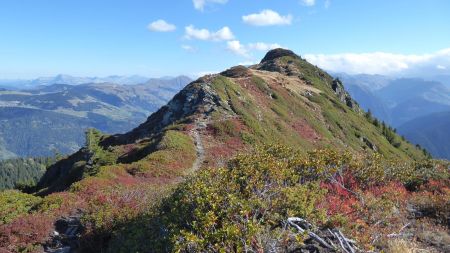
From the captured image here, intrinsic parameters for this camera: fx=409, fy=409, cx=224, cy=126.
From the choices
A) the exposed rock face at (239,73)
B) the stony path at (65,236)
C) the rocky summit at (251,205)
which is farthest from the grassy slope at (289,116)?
the stony path at (65,236)

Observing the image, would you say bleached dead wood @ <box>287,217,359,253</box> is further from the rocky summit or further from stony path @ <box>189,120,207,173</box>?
stony path @ <box>189,120,207,173</box>

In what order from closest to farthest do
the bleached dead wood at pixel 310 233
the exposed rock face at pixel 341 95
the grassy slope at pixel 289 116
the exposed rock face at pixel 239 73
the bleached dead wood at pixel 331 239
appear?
the bleached dead wood at pixel 331 239 → the bleached dead wood at pixel 310 233 → the grassy slope at pixel 289 116 → the exposed rock face at pixel 239 73 → the exposed rock face at pixel 341 95

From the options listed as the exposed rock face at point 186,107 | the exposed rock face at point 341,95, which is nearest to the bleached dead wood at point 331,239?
the exposed rock face at point 186,107

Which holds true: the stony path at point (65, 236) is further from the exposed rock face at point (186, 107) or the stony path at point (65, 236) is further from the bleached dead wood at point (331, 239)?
the exposed rock face at point (186, 107)

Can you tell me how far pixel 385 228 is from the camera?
1520 centimetres

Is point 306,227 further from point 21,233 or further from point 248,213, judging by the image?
point 21,233

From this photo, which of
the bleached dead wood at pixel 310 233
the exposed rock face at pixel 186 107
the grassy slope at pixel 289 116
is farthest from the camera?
the grassy slope at pixel 289 116

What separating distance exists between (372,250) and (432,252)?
348cm

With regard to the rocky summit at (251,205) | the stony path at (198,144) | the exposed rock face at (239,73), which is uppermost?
the exposed rock face at (239,73)

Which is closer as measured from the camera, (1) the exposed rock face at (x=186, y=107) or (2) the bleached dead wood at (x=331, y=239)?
(2) the bleached dead wood at (x=331, y=239)

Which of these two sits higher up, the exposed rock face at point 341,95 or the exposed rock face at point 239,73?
the exposed rock face at point 239,73

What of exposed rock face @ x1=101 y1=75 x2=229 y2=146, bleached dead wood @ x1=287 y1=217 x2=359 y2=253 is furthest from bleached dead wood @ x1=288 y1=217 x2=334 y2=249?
exposed rock face @ x1=101 y1=75 x2=229 y2=146

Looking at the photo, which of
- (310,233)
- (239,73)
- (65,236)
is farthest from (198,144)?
(239,73)

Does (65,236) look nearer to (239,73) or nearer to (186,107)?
(186,107)
